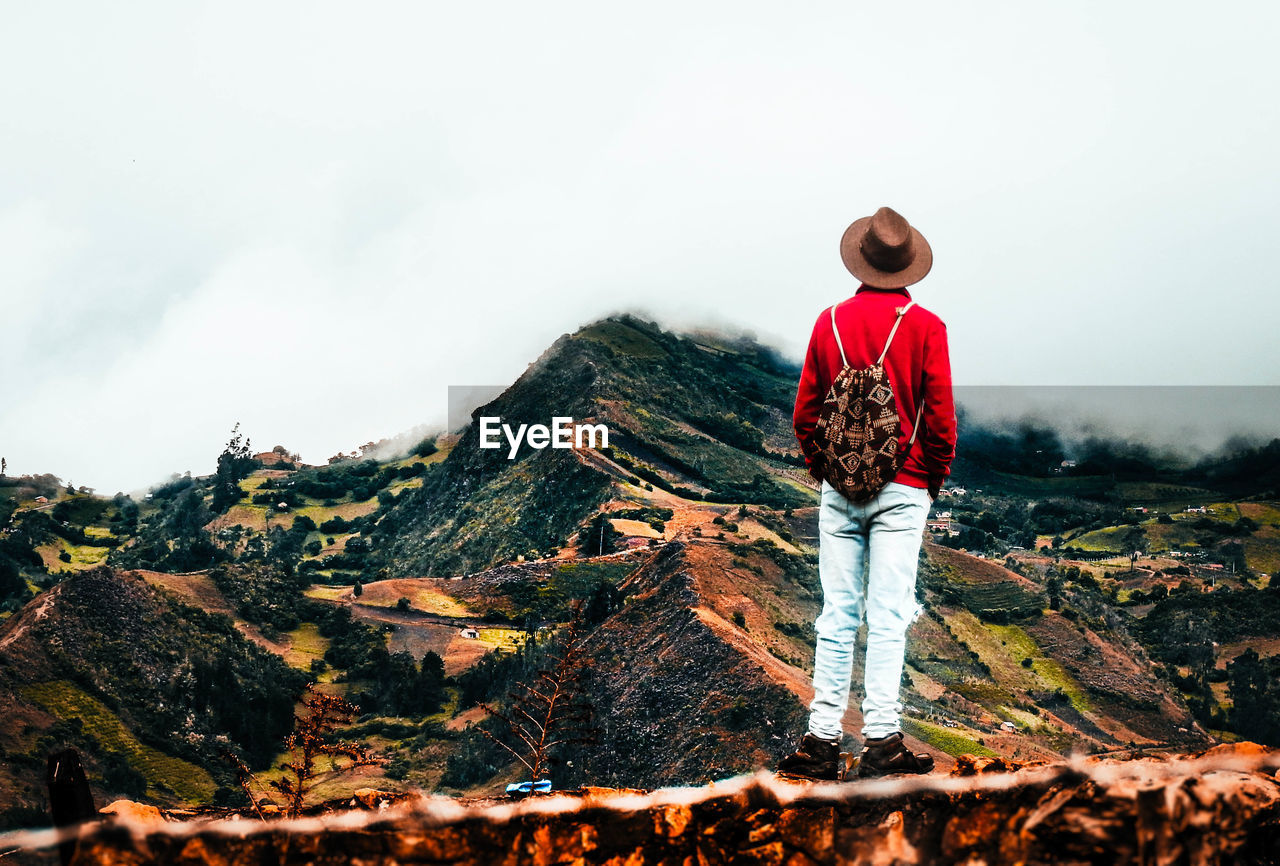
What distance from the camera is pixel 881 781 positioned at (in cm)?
589

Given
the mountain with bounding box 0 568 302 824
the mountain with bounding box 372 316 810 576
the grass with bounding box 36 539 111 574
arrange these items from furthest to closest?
the grass with bounding box 36 539 111 574
the mountain with bounding box 372 316 810 576
the mountain with bounding box 0 568 302 824

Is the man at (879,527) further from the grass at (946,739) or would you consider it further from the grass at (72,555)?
the grass at (72,555)

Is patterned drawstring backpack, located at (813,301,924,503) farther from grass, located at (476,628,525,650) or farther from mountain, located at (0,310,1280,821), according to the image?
grass, located at (476,628,525,650)

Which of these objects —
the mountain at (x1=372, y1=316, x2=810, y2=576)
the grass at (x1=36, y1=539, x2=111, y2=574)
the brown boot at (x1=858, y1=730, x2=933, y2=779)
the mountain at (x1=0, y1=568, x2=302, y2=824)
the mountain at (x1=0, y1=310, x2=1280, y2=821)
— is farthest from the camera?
the grass at (x1=36, y1=539, x2=111, y2=574)

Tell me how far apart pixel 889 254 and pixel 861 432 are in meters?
1.20

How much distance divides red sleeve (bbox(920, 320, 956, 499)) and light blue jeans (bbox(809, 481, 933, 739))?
21cm

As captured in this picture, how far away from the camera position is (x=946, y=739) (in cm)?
4734

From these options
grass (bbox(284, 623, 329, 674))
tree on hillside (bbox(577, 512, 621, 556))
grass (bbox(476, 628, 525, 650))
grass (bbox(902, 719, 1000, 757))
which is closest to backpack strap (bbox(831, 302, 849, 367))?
grass (bbox(902, 719, 1000, 757))

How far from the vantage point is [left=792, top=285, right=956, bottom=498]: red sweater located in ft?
22.2

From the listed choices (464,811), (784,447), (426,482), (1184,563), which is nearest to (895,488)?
(464,811)

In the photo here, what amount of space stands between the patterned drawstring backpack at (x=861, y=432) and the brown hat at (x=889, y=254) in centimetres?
35

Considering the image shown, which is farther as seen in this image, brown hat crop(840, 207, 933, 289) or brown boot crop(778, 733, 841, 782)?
brown hat crop(840, 207, 933, 289)

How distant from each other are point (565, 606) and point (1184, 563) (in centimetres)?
7263

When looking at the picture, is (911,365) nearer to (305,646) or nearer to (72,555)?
(305,646)
